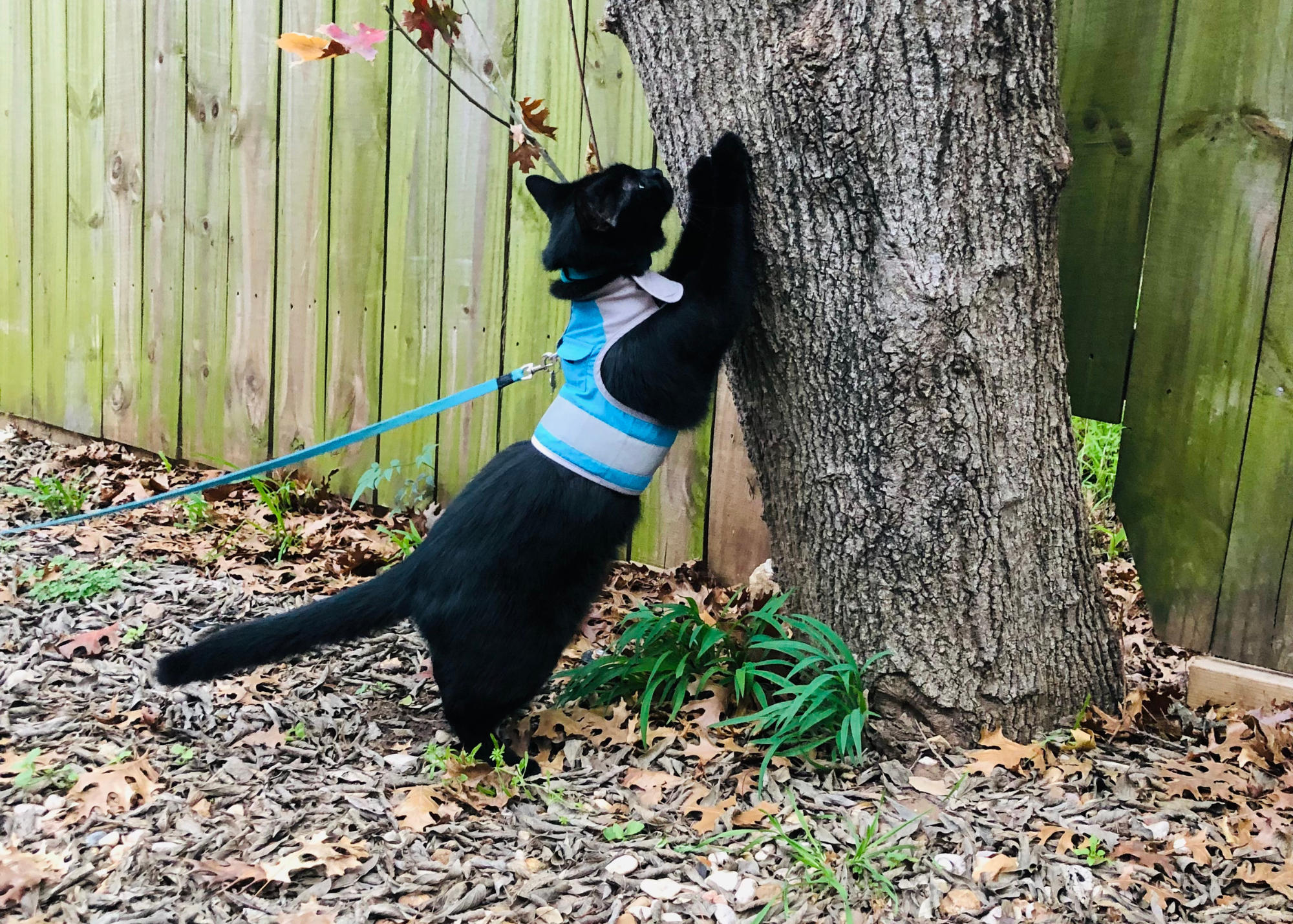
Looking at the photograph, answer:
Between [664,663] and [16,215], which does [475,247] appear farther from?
[16,215]

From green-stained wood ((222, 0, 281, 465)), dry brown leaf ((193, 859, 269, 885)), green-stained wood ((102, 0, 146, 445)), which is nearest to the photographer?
dry brown leaf ((193, 859, 269, 885))

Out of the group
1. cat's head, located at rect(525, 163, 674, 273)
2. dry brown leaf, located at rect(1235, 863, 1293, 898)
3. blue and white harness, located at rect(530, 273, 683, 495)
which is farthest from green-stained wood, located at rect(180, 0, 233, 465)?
dry brown leaf, located at rect(1235, 863, 1293, 898)

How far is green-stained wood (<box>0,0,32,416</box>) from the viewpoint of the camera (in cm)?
499

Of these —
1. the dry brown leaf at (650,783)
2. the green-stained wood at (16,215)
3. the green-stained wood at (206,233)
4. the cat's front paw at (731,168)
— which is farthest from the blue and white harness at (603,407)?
the green-stained wood at (16,215)

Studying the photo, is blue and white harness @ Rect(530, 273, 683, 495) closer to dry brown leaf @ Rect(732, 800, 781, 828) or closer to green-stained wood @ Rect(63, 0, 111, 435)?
dry brown leaf @ Rect(732, 800, 781, 828)

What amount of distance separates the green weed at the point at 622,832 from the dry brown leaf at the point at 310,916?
577mm

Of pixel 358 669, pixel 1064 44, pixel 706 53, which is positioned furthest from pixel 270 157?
pixel 1064 44

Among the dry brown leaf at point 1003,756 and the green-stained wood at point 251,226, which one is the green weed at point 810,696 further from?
the green-stained wood at point 251,226

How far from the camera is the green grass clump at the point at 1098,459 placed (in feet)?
13.8

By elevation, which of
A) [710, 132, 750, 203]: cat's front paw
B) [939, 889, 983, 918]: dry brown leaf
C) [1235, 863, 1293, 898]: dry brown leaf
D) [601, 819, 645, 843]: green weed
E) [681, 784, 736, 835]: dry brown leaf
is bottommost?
[601, 819, 645, 843]: green weed

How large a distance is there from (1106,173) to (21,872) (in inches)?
118

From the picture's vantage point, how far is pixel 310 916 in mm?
1891

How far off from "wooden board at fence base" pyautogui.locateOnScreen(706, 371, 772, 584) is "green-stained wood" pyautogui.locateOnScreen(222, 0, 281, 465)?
217cm

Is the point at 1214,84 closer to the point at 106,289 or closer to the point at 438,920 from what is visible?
the point at 438,920
